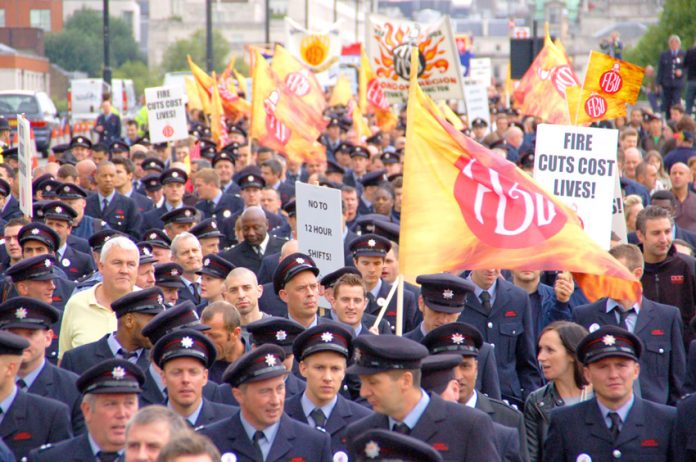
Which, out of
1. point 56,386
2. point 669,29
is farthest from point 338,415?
point 669,29

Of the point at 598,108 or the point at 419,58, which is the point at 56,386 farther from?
the point at 419,58

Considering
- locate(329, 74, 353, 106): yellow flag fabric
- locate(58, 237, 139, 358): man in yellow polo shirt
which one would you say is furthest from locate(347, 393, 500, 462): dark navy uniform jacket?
locate(329, 74, 353, 106): yellow flag fabric

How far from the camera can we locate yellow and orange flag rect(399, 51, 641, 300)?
817 cm

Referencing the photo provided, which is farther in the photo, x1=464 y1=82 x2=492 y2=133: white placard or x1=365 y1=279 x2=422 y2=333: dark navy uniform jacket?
x1=464 y1=82 x2=492 y2=133: white placard

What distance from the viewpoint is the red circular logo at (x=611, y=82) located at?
15.5 m

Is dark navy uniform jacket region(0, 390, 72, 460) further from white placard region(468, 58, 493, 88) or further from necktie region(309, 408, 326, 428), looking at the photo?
white placard region(468, 58, 493, 88)

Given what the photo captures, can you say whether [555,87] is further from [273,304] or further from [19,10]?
[19,10]

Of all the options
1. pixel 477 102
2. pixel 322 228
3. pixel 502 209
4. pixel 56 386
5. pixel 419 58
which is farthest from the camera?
pixel 477 102

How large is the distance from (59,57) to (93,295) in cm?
10384

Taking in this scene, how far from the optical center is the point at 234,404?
8500 millimetres

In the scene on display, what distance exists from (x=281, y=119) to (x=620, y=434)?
43.9 ft

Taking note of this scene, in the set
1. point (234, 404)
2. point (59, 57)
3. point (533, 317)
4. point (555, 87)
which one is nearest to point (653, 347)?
point (533, 317)

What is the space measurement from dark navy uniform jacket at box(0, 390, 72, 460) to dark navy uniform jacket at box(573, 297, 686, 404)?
3.97 metres

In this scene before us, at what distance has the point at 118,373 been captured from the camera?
705 centimetres
